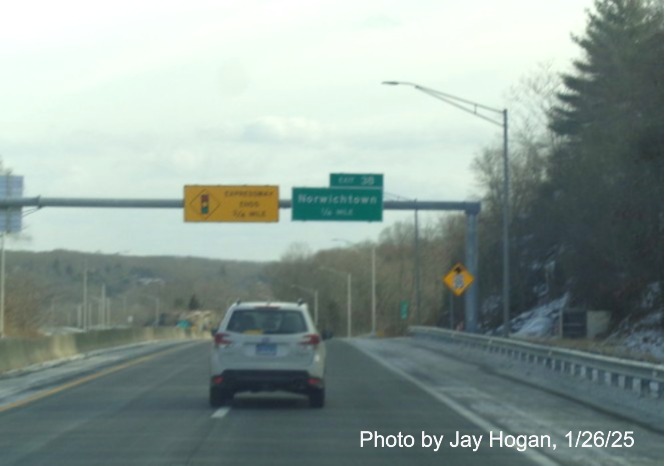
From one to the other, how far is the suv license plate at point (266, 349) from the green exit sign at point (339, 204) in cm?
2515

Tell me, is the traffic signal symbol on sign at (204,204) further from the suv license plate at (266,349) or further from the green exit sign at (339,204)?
the suv license plate at (266,349)

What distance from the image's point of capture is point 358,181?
146 ft

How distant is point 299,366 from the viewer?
63.7 feet

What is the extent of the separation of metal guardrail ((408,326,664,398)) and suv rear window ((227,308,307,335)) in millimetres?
5384

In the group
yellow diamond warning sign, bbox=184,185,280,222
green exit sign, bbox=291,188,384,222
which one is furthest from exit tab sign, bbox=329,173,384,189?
yellow diamond warning sign, bbox=184,185,280,222

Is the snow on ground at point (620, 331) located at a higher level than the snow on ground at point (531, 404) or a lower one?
higher

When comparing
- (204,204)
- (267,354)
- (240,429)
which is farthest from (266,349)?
(204,204)

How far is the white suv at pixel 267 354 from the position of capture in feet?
63.8

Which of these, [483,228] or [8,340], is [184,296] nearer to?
[483,228]

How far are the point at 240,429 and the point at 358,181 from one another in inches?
1117

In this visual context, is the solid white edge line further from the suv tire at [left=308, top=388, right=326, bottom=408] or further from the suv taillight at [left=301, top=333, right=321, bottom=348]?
the suv taillight at [left=301, top=333, right=321, bottom=348]

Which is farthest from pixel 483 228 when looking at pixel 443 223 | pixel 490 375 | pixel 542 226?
pixel 490 375

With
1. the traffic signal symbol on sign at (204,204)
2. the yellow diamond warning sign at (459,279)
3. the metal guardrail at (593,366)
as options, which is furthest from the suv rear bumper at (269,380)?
the yellow diamond warning sign at (459,279)

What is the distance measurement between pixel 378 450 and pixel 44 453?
3779mm
